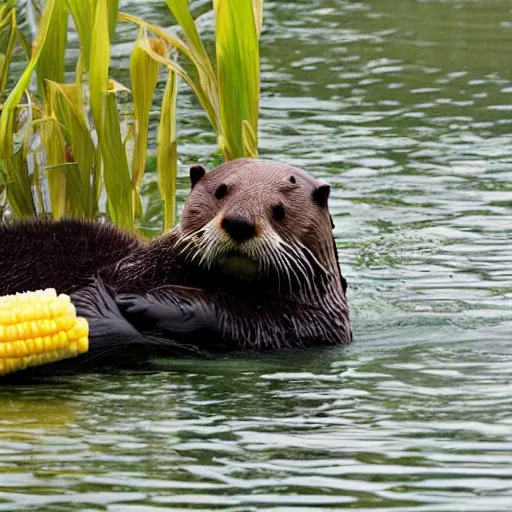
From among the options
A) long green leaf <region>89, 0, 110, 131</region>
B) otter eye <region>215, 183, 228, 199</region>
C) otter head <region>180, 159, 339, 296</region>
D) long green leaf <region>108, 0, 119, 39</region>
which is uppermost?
long green leaf <region>108, 0, 119, 39</region>

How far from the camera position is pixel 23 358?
5.14m

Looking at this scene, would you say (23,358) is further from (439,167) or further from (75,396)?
(439,167)

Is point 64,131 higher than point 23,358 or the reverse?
higher

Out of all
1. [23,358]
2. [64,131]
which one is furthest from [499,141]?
[23,358]

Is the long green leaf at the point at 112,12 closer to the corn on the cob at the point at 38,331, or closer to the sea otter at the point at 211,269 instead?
the sea otter at the point at 211,269

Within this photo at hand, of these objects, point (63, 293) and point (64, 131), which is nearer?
point (63, 293)

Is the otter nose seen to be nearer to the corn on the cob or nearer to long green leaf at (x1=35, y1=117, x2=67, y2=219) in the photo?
the corn on the cob

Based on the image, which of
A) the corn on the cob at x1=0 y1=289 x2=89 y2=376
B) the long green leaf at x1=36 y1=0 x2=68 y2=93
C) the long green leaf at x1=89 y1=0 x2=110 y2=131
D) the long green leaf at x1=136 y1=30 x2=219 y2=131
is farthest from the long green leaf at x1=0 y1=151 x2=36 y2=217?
the corn on the cob at x1=0 y1=289 x2=89 y2=376

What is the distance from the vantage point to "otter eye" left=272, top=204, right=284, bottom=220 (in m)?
5.77

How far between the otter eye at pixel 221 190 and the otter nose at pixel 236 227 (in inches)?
12.3

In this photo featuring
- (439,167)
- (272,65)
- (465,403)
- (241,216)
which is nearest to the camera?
(465,403)

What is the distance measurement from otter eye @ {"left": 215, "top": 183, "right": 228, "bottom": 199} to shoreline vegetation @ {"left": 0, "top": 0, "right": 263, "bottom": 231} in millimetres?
774

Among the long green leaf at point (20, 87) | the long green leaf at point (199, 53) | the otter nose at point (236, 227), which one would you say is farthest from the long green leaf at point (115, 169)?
the otter nose at point (236, 227)

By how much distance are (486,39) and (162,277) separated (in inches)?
298
